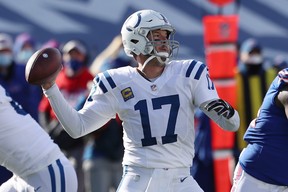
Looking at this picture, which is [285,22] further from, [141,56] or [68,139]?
[141,56]

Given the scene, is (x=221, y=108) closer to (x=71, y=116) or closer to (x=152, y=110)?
(x=152, y=110)

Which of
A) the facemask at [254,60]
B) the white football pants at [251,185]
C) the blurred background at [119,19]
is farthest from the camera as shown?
the blurred background at [119,19]

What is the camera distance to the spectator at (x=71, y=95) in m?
9.12

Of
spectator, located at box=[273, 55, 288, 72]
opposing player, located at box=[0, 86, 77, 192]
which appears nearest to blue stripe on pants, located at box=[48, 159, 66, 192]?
opposing player, located at box=[0, 86, 77, 192]

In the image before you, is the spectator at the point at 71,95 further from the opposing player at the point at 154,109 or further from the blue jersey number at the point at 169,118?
the blue jersey number at the point at 169,118

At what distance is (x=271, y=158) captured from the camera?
19.9ft

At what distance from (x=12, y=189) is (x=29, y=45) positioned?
518 centimetres

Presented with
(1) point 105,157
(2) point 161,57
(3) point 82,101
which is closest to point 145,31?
(2) point 161,57

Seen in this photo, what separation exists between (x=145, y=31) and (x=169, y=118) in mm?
531

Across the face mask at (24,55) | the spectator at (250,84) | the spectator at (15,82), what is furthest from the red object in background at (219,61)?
the face mask at (24,55)

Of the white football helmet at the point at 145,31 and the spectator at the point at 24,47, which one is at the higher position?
the white football helmet at the point at 145,31

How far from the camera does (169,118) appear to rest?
5758mm

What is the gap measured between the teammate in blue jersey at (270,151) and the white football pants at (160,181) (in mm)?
509

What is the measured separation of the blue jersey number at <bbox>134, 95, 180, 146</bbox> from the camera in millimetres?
5750
